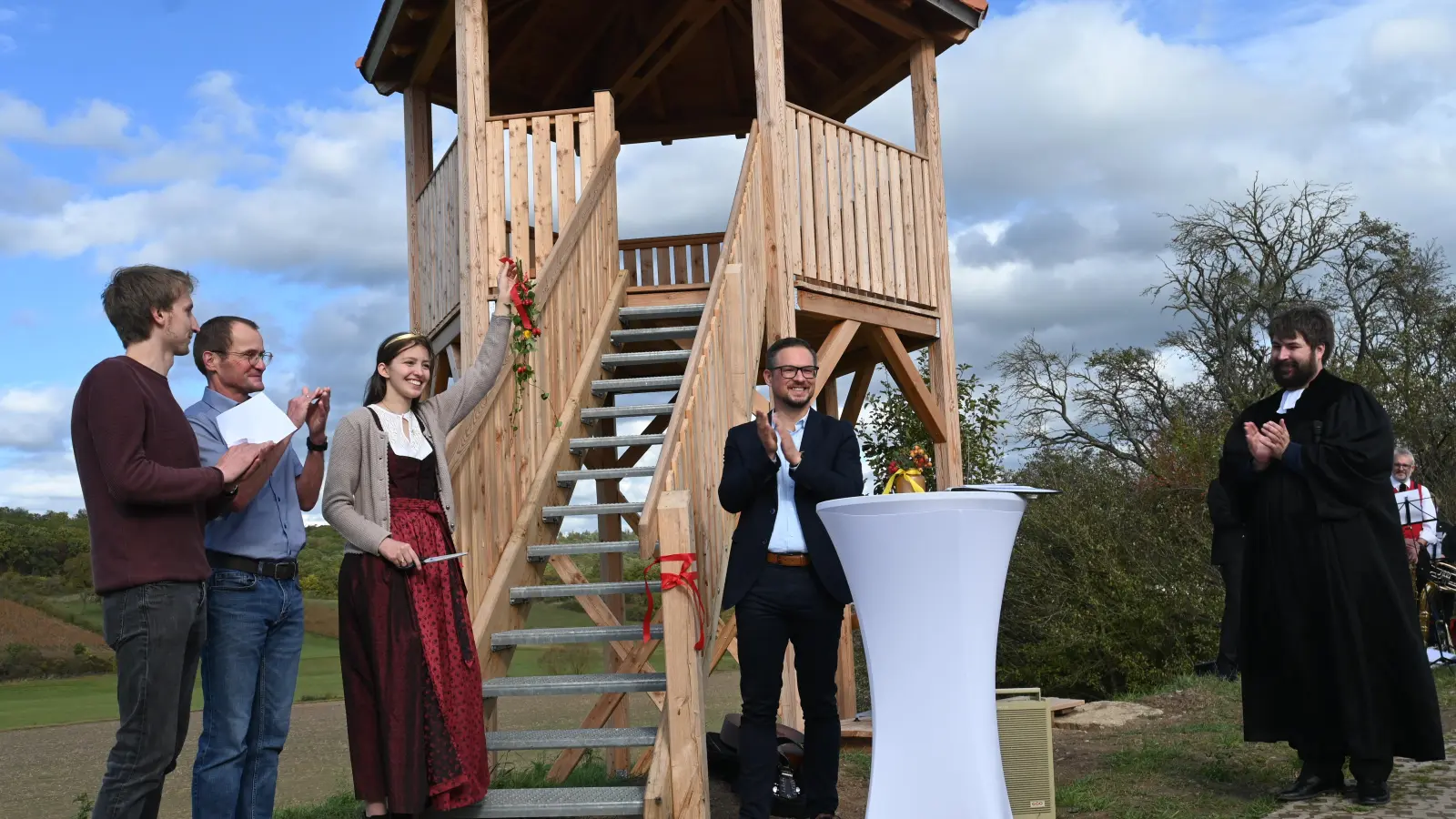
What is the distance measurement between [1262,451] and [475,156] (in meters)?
5.18

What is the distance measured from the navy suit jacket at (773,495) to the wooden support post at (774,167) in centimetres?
344

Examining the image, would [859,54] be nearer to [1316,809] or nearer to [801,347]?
[801,347]

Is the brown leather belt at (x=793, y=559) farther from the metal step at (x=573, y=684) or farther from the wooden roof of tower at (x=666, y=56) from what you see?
the wooden roof of tower at (x=666, y=56)

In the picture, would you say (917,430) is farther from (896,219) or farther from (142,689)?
(142,689)

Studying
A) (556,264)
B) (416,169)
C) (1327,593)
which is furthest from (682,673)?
(416,169)

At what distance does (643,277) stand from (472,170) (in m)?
3.59

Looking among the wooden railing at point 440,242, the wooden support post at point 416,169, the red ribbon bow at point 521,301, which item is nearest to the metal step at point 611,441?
the red ribbon bow at point 521,301

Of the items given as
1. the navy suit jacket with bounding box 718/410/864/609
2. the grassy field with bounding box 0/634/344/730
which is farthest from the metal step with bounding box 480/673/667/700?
the grassy field with bounding box 0/634/344/730

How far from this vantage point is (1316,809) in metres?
4.39

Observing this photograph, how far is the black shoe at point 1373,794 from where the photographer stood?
445 cm

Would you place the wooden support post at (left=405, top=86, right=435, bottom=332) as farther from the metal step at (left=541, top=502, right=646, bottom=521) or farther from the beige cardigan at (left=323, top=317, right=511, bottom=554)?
the beige cardigan at (left=323, top=317, right=511, bottom=554)

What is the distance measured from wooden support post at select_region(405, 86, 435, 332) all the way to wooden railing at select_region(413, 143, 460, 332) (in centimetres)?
8

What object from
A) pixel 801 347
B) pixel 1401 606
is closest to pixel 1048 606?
pixel 1401 606

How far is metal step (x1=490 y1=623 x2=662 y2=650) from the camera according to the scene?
516 centimetres
